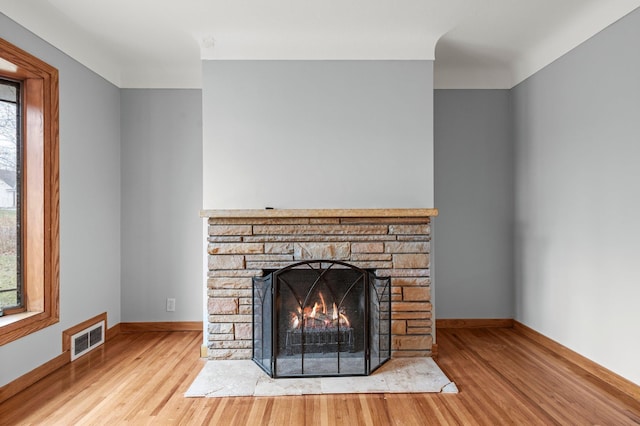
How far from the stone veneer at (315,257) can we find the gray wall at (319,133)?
0.17m

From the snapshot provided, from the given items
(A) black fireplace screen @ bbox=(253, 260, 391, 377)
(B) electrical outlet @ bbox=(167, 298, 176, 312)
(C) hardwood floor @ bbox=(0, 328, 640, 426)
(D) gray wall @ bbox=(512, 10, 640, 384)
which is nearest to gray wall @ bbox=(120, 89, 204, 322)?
(B) electrical outlet @ bbox=(167, 298, 176, 312)

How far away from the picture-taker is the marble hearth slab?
2602mm

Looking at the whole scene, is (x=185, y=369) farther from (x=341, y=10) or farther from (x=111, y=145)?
(x=341, y=10)

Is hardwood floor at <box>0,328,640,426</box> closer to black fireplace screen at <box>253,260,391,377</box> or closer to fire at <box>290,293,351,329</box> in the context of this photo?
black fireplace screen at <box>253,260,391,377</box>

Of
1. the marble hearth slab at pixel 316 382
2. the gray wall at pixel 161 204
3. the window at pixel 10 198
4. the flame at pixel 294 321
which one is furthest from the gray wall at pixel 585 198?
the window at pixel 10 198

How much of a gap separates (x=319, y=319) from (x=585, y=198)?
6.86ft

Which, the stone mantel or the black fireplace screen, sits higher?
the stone mantel

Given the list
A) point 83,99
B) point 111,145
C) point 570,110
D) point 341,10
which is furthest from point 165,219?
point 570,110

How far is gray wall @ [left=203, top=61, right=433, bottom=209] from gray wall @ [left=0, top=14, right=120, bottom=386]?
1052mm

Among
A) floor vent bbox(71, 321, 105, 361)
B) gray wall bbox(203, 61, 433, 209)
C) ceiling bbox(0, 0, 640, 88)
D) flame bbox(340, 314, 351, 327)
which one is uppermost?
ceiling bbox(0, 0, 640, 88)

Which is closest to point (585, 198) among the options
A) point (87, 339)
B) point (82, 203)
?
point (82, 203)

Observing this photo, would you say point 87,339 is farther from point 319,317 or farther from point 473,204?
point 473,204

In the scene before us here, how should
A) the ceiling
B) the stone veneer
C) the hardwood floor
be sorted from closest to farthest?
the hardwood floor < the ceiling < the stone veneer

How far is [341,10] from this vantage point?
9.33 feet
